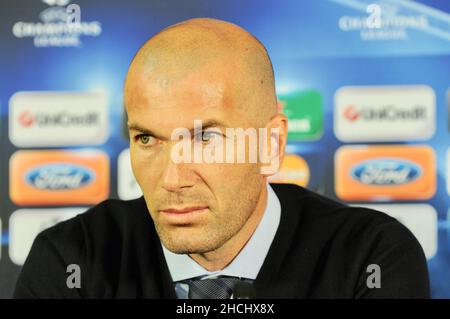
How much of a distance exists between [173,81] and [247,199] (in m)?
0.28

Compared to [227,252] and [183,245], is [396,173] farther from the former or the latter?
[183,245]

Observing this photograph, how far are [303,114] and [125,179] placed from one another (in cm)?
45

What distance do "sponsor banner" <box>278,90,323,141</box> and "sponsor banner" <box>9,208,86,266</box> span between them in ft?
1.75

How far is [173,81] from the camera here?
1195mm

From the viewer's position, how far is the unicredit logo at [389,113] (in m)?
1.46

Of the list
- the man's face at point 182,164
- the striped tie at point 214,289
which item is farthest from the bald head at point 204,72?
the striped tie at point 214,289

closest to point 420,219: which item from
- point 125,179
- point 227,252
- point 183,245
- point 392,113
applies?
point 392,113

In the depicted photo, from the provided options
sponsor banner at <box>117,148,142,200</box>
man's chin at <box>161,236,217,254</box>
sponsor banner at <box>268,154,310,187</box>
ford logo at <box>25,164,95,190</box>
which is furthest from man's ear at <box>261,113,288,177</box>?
ford logo at <box>25,164,95,190</box>

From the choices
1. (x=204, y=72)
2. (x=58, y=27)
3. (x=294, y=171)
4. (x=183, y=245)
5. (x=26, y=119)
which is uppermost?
(x=58, y=27)

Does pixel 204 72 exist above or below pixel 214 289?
above

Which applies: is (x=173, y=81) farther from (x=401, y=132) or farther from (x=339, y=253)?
(x=401, y=132)

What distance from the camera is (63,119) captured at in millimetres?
1498

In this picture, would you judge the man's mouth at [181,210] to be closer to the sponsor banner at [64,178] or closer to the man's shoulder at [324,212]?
the man's shoulder at [324,212]

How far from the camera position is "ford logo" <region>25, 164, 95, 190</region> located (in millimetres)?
1486
